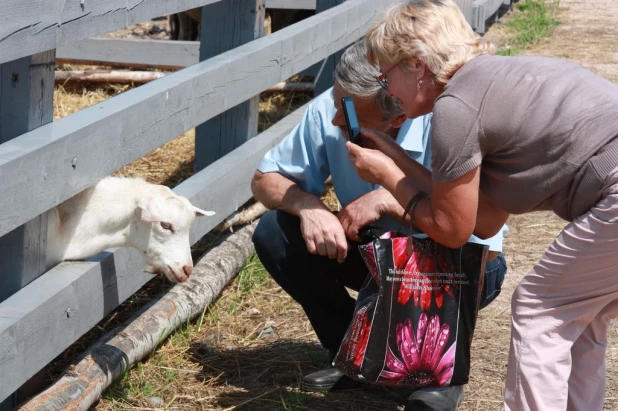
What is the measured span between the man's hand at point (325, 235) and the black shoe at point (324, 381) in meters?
0.54

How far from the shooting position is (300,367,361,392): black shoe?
354 centimetres

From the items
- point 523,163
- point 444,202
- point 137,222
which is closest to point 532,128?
point 523,163

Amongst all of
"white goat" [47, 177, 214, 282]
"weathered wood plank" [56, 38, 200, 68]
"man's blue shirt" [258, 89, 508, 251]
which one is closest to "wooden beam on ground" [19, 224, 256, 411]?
"white goat" [47, 177, 214, 282]

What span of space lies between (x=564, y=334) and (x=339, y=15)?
3.22 meters

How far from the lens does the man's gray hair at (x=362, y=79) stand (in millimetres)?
3107

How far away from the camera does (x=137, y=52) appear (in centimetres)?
743

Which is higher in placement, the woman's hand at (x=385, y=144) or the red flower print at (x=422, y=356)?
the woman's hand at (x=385, y=144)

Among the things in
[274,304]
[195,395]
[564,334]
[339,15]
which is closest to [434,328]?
[564,334]

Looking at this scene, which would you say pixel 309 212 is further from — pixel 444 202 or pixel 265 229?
pixel 444 202

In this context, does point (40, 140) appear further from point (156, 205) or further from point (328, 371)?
point (328, 371)

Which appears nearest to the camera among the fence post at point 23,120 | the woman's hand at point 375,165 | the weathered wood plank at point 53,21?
the weathered wood plank at point 53,21

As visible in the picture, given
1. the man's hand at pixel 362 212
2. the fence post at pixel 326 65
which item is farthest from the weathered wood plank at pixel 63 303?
the fence post at pixel 326 65

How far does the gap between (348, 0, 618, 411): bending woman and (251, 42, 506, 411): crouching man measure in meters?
0.42

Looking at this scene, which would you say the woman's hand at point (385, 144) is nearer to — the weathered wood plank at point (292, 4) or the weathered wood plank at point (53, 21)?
the weathered wood plank at point (53, 21)
